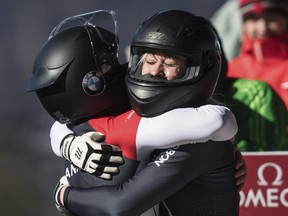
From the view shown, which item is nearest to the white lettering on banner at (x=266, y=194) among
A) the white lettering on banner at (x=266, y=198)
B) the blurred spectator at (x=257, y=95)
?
the white lettering on banner at (x=266, y=198)

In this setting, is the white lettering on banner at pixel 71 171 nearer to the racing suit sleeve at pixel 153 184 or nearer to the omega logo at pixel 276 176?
the racing suit sleeve at pixel 153 184

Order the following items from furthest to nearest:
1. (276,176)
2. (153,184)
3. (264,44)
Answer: (264,44), (276,176), (153,184)

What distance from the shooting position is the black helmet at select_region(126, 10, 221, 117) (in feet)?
7.75

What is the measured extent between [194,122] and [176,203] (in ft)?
0.84

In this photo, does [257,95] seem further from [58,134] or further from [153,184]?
[153,184]

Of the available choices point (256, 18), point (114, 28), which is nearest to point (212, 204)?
point (114, 28)

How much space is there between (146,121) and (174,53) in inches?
7.7

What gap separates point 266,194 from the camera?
4.18m

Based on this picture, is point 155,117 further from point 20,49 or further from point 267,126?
point 20,49

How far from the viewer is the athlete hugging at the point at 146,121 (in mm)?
2314

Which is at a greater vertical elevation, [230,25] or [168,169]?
[168,169]

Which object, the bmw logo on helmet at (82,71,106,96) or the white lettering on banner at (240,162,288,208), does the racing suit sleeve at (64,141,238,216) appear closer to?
the bmw logo on helmet at (82,71,106,96)

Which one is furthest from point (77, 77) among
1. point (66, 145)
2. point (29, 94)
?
point (29, 94)

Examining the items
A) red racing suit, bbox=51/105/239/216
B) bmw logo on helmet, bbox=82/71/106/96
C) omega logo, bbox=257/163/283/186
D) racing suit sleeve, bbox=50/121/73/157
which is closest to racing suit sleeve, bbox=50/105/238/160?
red racing suit, bbox=51/105/239/216
